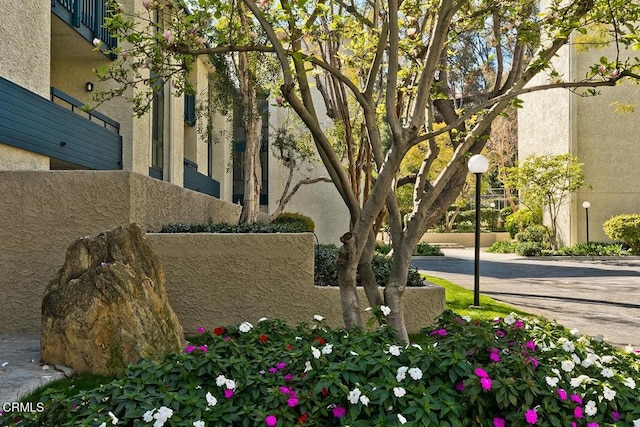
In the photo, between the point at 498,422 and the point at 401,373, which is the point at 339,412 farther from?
the point at 498,422

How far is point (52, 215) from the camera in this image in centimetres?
637

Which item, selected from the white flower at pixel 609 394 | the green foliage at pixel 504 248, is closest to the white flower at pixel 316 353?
the white flower at pixel 609 394

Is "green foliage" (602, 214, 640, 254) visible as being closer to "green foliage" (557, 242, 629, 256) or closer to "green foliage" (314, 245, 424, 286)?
"green foliage" (557, 242, 629, 256)

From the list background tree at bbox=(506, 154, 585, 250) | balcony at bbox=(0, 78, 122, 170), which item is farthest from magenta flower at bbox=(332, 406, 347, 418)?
background tree at bbox=(506, 154, 585, 250)

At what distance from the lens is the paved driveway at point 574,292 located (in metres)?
7.63

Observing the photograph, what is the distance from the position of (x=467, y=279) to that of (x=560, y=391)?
11922 millimetres

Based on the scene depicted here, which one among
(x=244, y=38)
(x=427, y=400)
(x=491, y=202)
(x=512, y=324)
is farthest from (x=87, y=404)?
(x=491, y=202)

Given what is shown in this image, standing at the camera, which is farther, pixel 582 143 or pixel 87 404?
pixel 582 143

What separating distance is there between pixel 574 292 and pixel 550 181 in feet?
45.2

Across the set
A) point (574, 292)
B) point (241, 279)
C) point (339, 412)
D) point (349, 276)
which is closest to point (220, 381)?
point (339, 412)

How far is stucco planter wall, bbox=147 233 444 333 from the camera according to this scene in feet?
21.1

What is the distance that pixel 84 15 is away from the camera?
10.9 metres

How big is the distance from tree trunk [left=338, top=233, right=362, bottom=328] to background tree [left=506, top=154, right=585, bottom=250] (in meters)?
21.9

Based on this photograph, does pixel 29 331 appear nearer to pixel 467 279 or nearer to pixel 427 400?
pixel 427 400
